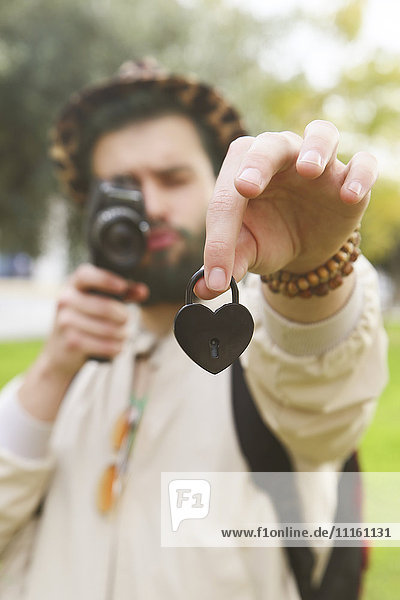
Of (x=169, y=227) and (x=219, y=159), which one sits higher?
(x=219, y=159)

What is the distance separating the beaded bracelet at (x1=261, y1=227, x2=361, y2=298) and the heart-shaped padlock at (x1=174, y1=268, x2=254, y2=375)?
198mm

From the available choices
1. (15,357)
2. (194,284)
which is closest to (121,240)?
(194,284)

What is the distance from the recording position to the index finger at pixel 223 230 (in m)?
0.44

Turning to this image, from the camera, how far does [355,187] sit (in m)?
0.50

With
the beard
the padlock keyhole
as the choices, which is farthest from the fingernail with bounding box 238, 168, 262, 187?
the beard

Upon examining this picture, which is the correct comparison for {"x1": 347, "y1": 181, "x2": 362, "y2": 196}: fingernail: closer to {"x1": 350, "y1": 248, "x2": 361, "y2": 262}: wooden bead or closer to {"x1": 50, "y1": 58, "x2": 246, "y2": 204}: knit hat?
Result: {"x1": 350, "y1": 248, "x2": 361, "y2": 262}: wooden bead

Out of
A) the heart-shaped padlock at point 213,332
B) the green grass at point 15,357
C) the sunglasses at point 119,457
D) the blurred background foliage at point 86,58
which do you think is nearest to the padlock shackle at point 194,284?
the heart-shaped padlock at point 213,332

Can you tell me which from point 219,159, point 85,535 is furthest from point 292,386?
point 219,159

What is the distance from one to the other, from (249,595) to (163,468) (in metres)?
0.25

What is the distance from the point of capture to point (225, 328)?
0.46 m

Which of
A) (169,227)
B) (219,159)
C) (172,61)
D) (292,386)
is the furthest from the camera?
(172,61)

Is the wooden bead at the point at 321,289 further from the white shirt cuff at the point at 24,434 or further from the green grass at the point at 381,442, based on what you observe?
the green grass at the point at 381,442

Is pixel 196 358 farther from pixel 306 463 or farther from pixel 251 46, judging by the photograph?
pixel 251 46

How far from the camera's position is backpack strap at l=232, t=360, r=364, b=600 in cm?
99
